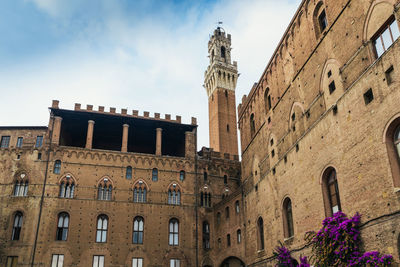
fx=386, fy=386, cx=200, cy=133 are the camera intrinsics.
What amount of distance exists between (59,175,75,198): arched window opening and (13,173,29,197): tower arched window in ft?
8.70

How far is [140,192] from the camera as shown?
32.8 metres

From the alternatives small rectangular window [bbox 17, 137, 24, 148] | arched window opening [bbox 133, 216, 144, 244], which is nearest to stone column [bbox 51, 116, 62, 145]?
small rectangular window [bbox 17, 137, 24, 148]

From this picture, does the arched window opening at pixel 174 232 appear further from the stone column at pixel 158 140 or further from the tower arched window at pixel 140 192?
the stone column at pixel 158 140

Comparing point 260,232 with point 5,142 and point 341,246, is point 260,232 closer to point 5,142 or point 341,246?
point 341,246

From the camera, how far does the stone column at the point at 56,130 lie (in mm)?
32319

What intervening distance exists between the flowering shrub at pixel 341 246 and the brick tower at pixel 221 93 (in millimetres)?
32015

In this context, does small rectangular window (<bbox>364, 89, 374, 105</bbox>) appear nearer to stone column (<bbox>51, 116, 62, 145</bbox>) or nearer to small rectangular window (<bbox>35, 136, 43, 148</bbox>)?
stone column (<bbox>51, 116, 62, 145</bbox>)

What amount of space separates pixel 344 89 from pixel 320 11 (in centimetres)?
543

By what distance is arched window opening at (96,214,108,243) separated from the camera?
30266 millimetres

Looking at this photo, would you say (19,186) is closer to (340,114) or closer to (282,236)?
(282,236)

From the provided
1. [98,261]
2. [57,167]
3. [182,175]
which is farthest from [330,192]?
[57,167]

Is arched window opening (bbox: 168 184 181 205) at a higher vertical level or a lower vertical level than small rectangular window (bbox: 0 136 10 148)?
lower

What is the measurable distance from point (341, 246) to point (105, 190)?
21.4 meters

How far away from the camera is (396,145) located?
13.7 metres
